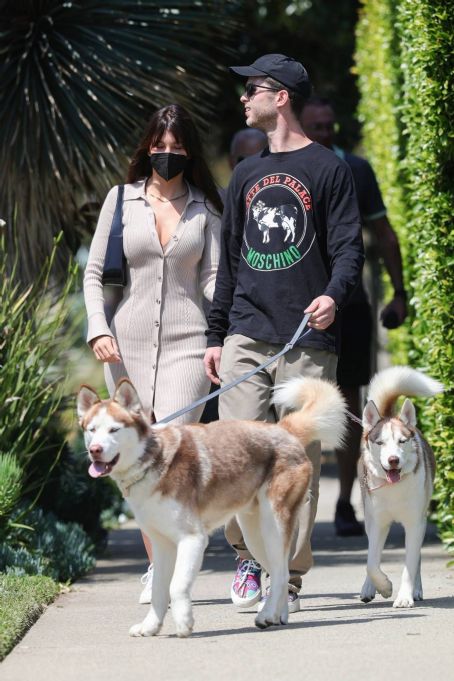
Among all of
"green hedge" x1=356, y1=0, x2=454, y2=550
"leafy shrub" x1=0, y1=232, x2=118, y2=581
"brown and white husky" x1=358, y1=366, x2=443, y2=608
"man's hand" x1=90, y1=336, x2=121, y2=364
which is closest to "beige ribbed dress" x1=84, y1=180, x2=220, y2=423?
"man's hand" x1=90, y1=336, x2=121, y2=364

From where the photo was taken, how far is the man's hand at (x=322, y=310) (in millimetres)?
5539

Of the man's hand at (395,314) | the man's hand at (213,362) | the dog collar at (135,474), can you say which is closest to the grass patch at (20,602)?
the dog collar at (135,474)

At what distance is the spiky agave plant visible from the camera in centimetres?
933

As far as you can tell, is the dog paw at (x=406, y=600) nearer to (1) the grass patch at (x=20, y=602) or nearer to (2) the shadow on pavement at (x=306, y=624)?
(2) the shadow on pavement at (x=306, y=624)

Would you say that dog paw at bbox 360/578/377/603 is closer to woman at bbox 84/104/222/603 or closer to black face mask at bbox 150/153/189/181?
woman at bbox 84/104/222/603

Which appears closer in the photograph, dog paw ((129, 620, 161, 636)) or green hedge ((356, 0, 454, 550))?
dog paw ((129, 620, 161, 636))

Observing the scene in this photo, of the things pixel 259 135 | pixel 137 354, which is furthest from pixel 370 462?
pixel 259 135

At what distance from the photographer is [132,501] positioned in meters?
5.10

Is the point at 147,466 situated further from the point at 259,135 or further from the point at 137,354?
the point at 259,135

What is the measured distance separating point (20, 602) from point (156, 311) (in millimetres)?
1527

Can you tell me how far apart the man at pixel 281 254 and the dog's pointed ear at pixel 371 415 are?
0.25 metres

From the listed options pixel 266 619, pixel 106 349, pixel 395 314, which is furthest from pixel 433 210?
pixel 266 619

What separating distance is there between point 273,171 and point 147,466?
1.61m

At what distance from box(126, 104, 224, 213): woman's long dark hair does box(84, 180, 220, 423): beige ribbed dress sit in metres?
0.22
